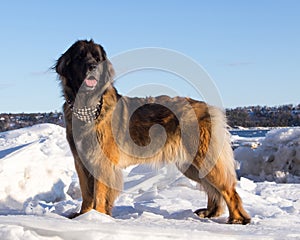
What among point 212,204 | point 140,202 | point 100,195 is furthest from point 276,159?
point 100,195

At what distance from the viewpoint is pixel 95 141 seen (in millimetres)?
6512

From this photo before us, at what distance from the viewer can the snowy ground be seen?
405cm

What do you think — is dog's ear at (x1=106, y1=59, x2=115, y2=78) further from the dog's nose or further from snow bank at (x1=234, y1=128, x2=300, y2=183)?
snow bank at (x1=234, y1=128, x2=300, y2=183)

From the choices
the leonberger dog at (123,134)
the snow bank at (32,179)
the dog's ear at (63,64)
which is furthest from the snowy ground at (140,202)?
the dog's ear at (63,64)

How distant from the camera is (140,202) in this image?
7.96 meters

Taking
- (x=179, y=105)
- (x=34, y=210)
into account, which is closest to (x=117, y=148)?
(x=179, y=105)

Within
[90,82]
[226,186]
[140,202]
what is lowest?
[140,202]

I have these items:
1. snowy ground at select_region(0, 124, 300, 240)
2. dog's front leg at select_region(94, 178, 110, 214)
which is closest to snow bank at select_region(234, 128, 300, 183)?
snowy ground at select_region(0, 124, 300, 240)

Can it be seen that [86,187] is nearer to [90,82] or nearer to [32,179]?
[90,82]

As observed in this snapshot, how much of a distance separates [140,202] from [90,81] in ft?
7.74

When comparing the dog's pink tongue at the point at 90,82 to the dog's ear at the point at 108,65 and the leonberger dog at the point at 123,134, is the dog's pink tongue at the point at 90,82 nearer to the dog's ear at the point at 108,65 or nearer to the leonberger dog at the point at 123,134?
the leonberger dog at the point at 123,134

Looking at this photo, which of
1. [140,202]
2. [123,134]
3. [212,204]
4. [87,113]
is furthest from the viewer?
[140,202]

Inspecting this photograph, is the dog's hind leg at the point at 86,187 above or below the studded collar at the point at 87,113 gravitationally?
below

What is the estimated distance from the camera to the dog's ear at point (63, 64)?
678 cm
